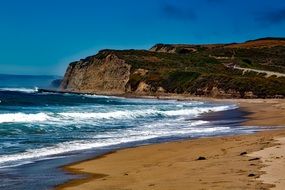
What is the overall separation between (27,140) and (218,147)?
8.69 meters

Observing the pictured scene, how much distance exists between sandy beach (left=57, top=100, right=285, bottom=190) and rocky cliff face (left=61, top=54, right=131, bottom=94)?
91.5 meters

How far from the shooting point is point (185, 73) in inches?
4035

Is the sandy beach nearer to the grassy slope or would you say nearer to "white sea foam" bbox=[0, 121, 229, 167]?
"white sea foam" bbox=[0, 121, 229, 167]

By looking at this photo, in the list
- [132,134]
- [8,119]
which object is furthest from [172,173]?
[8,119]

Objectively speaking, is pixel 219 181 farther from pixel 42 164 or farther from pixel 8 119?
pixel 8 119

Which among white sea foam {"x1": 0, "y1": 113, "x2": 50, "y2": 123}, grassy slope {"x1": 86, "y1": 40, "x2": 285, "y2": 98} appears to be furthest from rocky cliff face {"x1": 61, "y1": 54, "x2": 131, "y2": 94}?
white sea foam {"x1": 0, "y1": 113, "x2": 50, "y2": 123}

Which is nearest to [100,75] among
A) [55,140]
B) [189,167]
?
[55,140]

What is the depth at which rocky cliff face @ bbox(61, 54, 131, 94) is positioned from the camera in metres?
114

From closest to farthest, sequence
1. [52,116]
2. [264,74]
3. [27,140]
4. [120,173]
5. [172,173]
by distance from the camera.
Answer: [172,173] → [120,173] → [27,140] → [52,116] → [264,74]

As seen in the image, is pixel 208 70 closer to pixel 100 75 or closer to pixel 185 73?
pixel 185 73

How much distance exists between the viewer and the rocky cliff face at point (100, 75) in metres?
114

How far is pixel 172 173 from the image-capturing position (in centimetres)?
1352

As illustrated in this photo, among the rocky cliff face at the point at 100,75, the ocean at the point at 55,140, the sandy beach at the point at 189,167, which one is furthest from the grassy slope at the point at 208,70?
the sandy beach at the point at 189,167

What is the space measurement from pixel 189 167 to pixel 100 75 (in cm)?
10846
